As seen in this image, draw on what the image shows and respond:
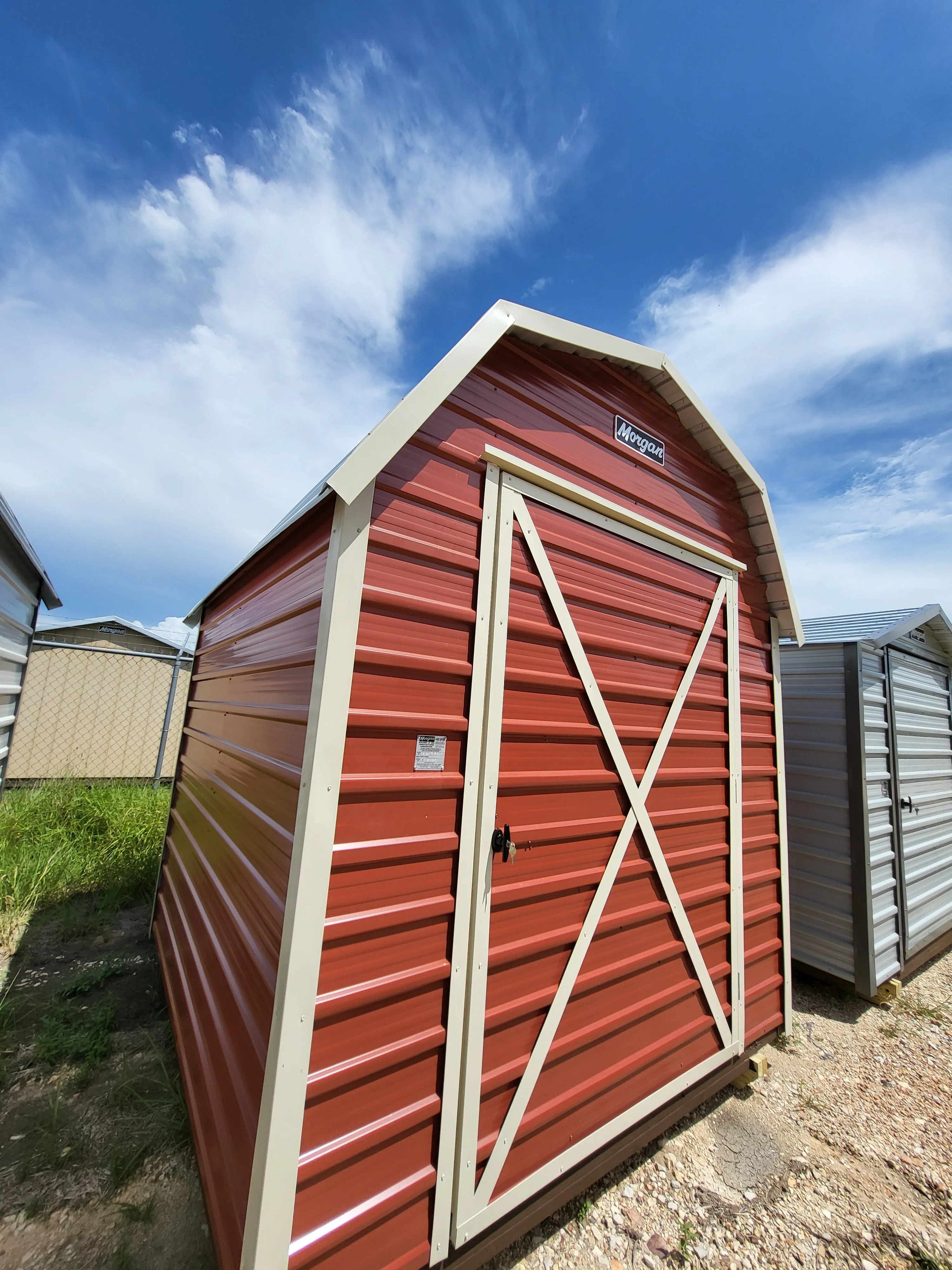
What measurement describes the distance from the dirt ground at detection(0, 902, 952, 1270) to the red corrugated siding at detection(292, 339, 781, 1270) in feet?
1.33

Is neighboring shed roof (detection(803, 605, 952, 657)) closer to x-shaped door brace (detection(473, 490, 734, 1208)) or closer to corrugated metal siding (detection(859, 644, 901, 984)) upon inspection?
corrugated metal siding (detection(859, 644, 901, 984))

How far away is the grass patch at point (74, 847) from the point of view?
15.1 feet

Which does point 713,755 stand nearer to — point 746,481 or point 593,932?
point 593,932

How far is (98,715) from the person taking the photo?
832cm

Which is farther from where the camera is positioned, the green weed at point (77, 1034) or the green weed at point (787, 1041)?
the green weed at point (787, 1041)

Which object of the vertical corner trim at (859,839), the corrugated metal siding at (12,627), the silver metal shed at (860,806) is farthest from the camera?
the silver metal shed at (860,806)

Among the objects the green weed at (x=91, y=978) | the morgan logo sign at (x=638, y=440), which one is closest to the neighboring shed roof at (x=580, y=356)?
the morgan logo sign at (x=638, y=440)

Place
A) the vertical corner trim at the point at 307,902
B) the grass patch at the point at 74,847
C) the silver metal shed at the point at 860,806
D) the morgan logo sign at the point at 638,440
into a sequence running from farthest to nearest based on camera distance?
the grass patch at the point at 74,847, the silver metal shed at the point at 860,806, the morgan logo sign at the point at 638,440, the vertical corner trim at the point at 307,902

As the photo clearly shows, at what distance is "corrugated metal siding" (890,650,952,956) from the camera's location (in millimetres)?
4691

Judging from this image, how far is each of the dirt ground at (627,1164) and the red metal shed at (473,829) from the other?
22cm

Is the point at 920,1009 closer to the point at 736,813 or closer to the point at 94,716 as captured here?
the point at 736,813

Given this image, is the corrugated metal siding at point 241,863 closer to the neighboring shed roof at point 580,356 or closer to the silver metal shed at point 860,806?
the neighboring shed roof at point 580,356

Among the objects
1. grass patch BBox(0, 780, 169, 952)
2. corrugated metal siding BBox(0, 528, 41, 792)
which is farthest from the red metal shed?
grass patch BBox(0, 780, 169, 952)

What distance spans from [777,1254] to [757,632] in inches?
122
